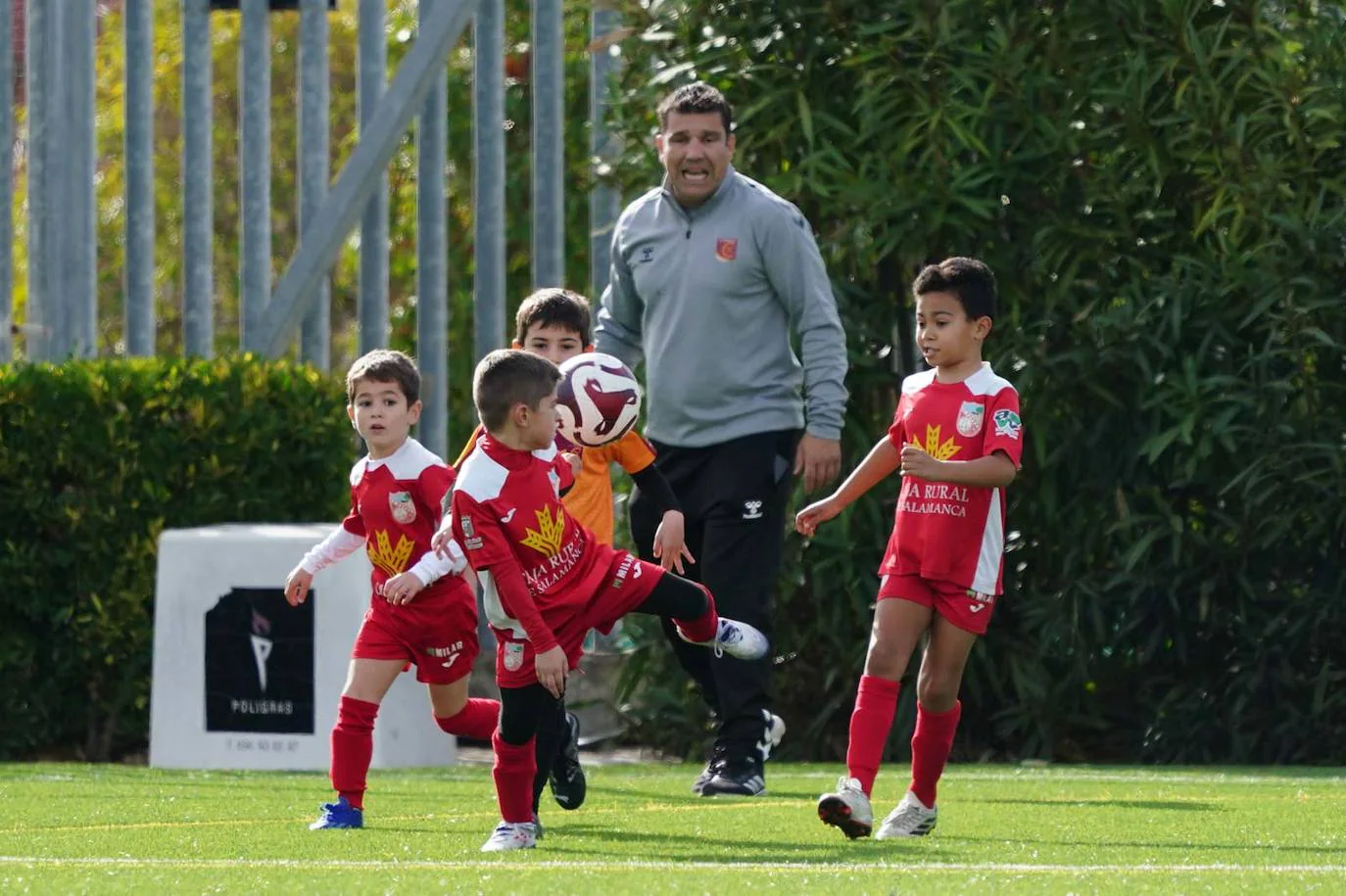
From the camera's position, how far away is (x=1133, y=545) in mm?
9203

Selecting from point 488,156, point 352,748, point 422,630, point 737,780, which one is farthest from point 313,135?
point 352,748

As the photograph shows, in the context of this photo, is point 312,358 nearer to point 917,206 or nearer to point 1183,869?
point 917,206

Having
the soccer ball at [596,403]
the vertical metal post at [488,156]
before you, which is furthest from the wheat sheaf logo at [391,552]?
the vertical metal post at [488,156]

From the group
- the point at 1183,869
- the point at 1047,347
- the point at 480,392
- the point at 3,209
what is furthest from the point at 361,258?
the point at 1183,869

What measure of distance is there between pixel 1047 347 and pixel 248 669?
122 inches

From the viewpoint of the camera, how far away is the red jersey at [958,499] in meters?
6.09

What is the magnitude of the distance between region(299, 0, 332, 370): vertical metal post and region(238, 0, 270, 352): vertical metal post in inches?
6.5

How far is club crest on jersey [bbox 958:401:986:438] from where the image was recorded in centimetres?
611

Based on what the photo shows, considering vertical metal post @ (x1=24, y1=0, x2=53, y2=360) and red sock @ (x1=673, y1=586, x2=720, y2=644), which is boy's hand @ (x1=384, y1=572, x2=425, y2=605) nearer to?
red sock @ (x1=673, y1=586, x2=720, y2=644)

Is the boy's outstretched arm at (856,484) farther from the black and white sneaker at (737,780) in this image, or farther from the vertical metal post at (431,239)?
the vertical metal post at (431,239)

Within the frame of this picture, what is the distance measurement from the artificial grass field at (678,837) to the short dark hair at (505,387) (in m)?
0.95

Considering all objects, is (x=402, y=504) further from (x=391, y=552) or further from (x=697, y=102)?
(x=697, y=102)

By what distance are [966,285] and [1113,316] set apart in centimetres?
314

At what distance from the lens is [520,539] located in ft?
18.5
